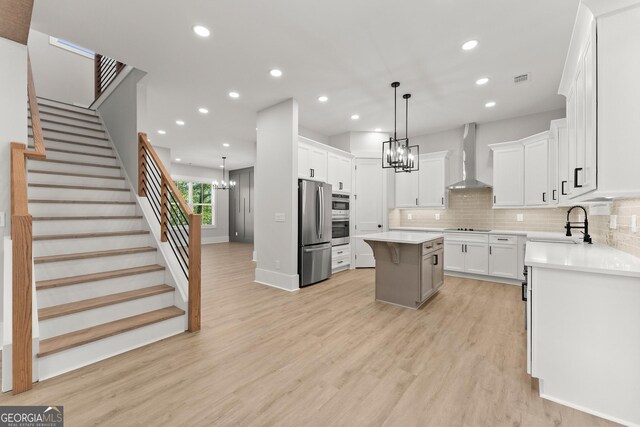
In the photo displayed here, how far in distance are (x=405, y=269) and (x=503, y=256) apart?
96.7 inches

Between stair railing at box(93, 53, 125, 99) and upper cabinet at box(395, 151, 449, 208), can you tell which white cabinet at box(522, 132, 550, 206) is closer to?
upper cabinet at box(395, 151, 449, 208)

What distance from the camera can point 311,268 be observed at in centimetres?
461

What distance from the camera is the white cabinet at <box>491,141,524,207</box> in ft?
15.9

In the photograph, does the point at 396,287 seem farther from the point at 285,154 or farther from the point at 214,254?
the point at 214,254

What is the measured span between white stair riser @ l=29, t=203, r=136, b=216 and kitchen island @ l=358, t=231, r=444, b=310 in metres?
3.40

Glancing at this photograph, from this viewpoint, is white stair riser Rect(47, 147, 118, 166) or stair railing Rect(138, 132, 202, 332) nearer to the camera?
stair railing Rect(138, 132, 202, 332)

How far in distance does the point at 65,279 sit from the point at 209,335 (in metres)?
1.48

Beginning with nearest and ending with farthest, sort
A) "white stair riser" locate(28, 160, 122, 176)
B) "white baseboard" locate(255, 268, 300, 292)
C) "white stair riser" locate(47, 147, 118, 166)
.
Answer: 1. "white stair riser" locate(28, 160, 122, 176)
2. "white stair riser" locate(47, 147, 118, 166)
3. "white baseboard" locate(255, 268, 300, 292)

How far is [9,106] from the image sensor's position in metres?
2.54

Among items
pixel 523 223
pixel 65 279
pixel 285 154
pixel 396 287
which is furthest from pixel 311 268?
pixel 523 223

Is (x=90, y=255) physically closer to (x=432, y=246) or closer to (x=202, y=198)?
(x=432, y=246)

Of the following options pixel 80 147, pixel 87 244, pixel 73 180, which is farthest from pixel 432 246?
pixel 80 147

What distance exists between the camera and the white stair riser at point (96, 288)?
241 centimetres

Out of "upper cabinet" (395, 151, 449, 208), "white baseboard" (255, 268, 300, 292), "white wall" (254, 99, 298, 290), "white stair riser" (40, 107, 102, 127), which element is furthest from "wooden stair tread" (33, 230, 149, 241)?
"upper cabinet" (395, 151, 449, 208)
